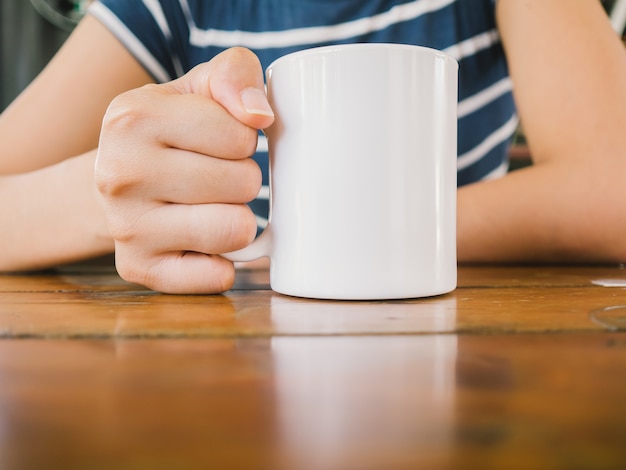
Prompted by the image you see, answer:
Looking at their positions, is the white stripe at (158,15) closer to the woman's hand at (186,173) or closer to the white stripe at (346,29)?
the white stripe at (346,29)

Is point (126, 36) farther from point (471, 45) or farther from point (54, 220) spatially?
point (471, 45)

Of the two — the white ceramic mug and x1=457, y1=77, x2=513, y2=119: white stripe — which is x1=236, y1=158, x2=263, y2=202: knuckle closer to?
the white ceramic mug

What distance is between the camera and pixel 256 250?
1.46 feet

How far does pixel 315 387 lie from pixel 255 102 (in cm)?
26

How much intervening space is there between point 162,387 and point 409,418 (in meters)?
0.09

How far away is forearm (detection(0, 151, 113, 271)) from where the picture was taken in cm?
59

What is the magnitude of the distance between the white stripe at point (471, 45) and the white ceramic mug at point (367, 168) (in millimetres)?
569

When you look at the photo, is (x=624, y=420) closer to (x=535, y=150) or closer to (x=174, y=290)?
(x=174, y=290)

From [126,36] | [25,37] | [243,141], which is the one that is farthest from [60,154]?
[25,37]

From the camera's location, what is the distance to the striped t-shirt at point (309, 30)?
91cm

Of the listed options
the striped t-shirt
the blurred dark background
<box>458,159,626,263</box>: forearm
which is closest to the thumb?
<box>458,159,626,263</box>: forearm

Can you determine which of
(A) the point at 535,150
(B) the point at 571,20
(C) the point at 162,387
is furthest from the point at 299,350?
(B) the point at 571,20

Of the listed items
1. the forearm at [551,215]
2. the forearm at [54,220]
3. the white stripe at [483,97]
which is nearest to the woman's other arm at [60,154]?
the forearm at [54,220]

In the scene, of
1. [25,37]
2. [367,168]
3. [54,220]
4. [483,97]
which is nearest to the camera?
[367,168]
